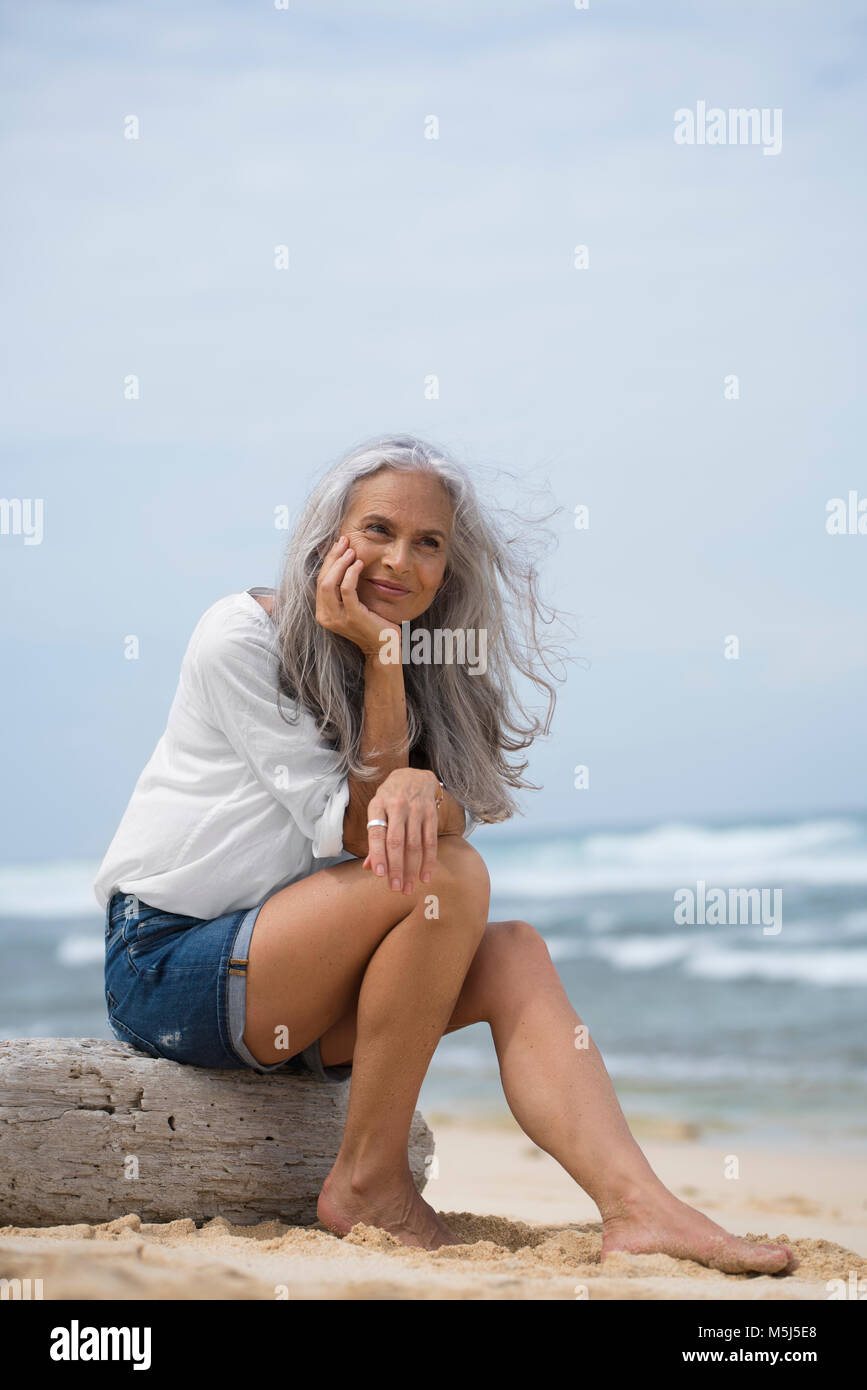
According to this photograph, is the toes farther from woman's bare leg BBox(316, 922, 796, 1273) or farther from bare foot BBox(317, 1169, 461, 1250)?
bare foot BBox(317, 1169, 461, 1250)

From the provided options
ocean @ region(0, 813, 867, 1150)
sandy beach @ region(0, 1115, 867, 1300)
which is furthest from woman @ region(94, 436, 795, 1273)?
ocean @ region(0, 813, 867, 1150)

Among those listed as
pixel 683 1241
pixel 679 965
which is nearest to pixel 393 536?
pixel 683 1241

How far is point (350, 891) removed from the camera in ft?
8.68

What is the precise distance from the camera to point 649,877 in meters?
18.4

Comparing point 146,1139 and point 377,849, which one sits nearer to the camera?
point 377,849

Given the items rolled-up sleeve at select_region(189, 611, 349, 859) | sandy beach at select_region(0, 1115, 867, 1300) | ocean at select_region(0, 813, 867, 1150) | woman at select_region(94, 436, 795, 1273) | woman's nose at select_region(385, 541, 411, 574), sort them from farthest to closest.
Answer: ocean at select_region(0, 813, 867, 1150) < woman's nose at select_region(385, 541, 411, 574) < rolled-up sleeve at select_region(189, 611, 349, 859) < woman at select_region(94, 436, 795, 1273) < sandy beach at select_region(0, 1115, 867, 1300)

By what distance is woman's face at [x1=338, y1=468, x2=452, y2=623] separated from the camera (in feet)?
9.54

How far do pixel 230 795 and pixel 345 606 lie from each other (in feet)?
1.61

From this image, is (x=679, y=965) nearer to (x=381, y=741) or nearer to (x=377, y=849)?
(x=381, y=741)

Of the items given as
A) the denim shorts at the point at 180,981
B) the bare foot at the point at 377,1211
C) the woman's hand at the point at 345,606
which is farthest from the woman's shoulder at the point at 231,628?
the bare foot at the point at 377,1211

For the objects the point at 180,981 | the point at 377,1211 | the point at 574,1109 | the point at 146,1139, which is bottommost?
the point at 377,1211

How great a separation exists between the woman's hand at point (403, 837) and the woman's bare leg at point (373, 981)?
66mm

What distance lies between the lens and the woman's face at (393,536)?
291 centimetres

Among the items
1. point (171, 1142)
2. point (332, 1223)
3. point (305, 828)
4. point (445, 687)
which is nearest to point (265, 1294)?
point (332, 1223)
